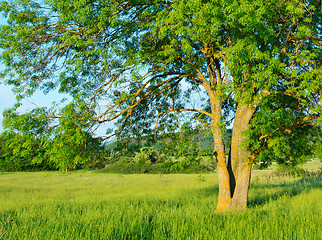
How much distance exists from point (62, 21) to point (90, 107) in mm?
3311

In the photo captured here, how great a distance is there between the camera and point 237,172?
1006cm

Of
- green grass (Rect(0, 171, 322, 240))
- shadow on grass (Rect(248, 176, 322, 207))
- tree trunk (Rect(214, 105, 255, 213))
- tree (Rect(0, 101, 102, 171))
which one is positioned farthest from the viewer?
shadow on grass (Rect(248, 176, 322, 207))

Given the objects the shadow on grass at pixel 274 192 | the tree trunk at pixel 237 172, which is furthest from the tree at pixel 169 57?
the shadow on grass at pixel 274 192

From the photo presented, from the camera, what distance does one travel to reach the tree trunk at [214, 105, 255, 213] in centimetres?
967

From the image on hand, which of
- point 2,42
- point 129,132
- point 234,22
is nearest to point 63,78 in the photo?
point 2,42

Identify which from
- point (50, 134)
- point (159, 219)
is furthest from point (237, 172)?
point (50, 134)

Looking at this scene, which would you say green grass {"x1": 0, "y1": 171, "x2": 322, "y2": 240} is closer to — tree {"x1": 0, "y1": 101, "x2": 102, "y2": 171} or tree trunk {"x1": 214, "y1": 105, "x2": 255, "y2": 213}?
tree trunk {"x1": 214, "y1": 105, "x2": 255, "y2": 213}

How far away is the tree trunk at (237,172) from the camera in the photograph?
31.7ft

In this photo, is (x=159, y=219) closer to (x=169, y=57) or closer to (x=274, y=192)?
(x=169, y=57)

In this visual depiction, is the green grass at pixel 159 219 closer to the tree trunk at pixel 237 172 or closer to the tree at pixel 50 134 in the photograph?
the tree trunk at pixel 237 172

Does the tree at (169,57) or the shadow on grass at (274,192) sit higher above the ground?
the tree at (169,57)

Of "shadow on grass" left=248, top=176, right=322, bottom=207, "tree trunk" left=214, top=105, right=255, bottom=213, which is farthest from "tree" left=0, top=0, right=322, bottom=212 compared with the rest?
"shadow on grass" left=248, top=176, right=322, bottom=207

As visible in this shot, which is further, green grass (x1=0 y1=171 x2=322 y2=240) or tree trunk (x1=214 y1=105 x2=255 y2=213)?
tree trunk (x1=214 y1=105 x2=255 y2=213)

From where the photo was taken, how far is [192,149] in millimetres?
9352
